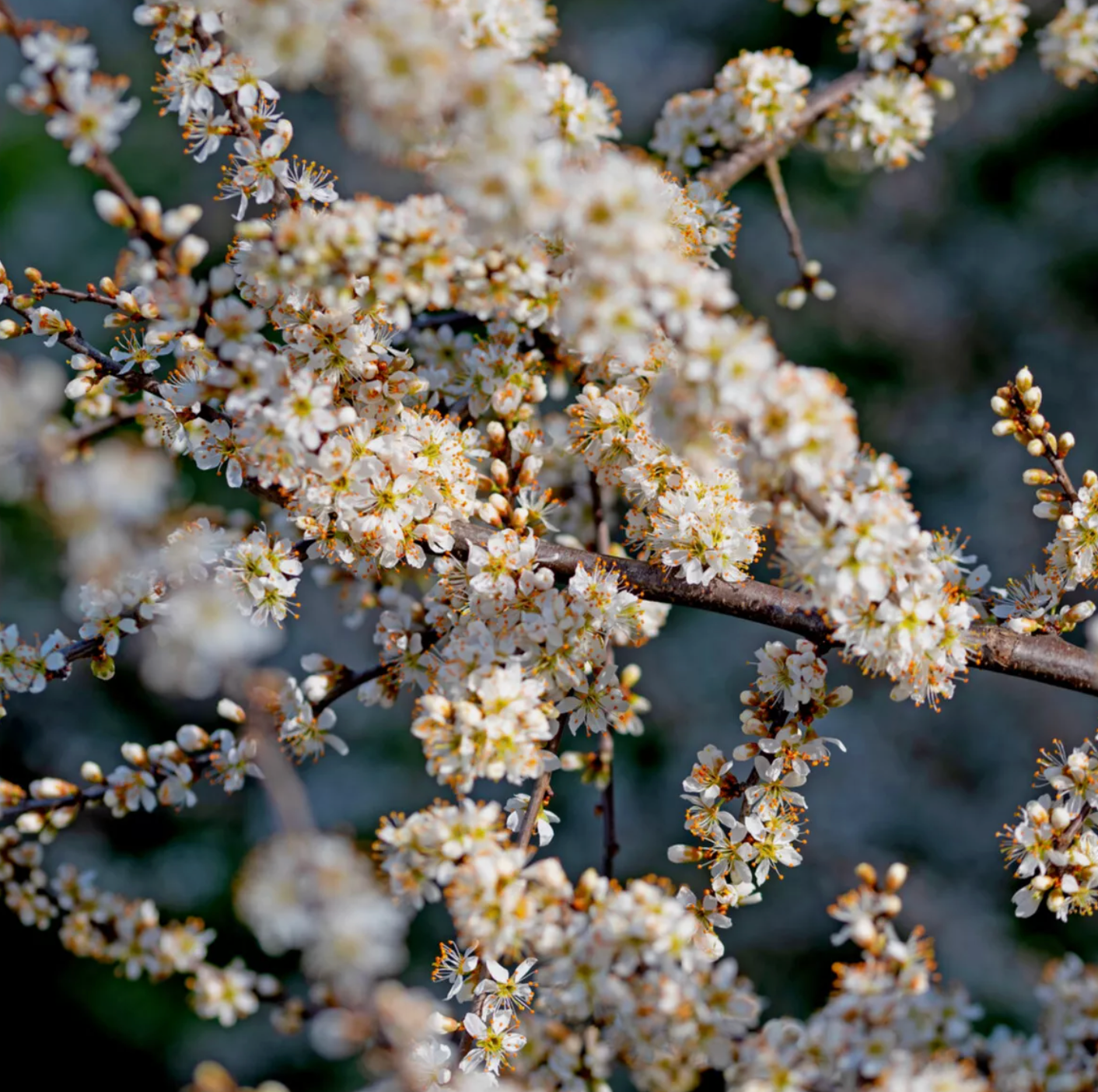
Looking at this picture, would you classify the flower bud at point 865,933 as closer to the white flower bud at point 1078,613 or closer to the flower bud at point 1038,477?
the white flower bud at point 1078,613

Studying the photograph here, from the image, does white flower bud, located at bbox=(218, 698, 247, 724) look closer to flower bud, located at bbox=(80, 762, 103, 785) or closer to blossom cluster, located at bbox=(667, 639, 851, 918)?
flower bud, located at bbox=(80, 762, 103, 785)

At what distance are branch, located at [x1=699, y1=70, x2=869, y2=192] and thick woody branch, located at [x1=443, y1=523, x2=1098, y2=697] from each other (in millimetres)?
950

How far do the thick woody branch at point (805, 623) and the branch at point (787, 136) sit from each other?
95 cm

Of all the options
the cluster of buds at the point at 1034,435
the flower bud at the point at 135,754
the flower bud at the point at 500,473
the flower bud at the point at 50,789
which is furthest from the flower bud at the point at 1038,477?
the flower bud at the point at 50,789

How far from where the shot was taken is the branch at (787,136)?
2029mm

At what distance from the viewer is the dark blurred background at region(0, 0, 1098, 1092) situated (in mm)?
3072

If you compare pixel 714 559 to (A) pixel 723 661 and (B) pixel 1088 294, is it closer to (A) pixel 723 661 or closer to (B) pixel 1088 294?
(A) pixel 723 661

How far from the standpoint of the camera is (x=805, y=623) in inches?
56.7

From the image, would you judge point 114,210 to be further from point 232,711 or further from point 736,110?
point 736,110

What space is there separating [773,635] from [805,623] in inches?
67.4

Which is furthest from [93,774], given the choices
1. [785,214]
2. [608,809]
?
[785,214]

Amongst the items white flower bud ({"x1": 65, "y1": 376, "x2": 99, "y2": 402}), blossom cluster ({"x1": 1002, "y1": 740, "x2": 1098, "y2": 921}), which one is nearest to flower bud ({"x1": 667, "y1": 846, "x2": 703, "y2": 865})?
blossom cluster ({"x1": 1002, "y1": 740, "x2": 1098, "y2": 921})

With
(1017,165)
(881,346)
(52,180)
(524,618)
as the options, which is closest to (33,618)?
(52,180)

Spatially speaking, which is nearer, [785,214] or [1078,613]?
[1078,613]
